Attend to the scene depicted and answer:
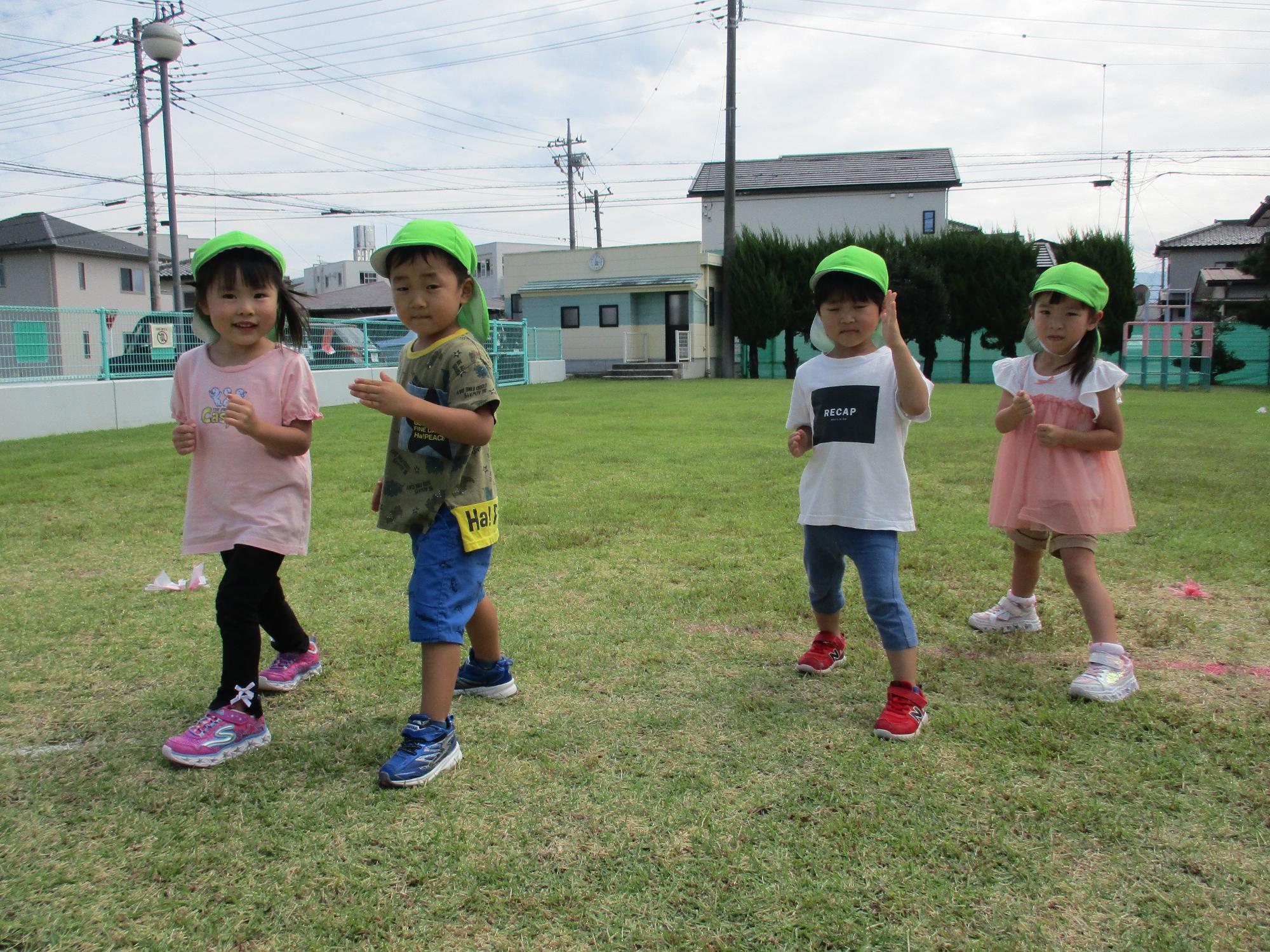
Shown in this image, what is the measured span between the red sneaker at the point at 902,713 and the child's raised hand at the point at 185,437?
6.65ft

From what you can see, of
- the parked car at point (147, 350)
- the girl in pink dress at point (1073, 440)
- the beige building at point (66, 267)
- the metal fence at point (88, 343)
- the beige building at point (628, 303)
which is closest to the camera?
the girl in pink dress at point (1073, 440)

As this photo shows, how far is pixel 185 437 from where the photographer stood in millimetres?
2453

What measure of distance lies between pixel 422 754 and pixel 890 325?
5.47 ft

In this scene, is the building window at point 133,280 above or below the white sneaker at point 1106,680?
above

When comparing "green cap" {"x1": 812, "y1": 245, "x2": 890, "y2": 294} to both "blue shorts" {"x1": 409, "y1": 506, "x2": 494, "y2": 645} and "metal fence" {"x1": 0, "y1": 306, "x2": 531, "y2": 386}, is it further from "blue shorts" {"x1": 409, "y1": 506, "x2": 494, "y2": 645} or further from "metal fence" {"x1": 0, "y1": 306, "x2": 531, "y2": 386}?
"metal fence" {"x1": 0, "y1": 306, "x2": 531, "y2": 386}

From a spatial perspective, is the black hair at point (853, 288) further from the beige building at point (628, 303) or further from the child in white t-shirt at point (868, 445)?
the beige building at point (628, 303)

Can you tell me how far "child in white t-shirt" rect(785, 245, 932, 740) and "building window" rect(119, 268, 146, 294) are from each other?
142ft

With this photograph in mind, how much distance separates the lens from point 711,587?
3.94 meters

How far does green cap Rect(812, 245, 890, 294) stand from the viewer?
2.52 meters

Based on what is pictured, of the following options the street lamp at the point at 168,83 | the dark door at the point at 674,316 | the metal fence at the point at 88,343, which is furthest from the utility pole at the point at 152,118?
the dark door at the point at 674,316

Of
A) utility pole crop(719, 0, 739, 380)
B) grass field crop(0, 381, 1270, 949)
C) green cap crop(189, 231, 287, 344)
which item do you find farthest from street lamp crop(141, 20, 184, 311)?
A: green cap crop(189, 231, 287, 344)

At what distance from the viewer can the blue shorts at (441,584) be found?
91.4 inches

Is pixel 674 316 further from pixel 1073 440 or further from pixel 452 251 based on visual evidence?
pixel 452 251

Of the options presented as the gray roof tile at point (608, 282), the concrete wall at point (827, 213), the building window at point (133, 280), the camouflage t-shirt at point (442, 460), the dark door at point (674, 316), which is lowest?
the camouflage t-shirt at point (442, 460)
